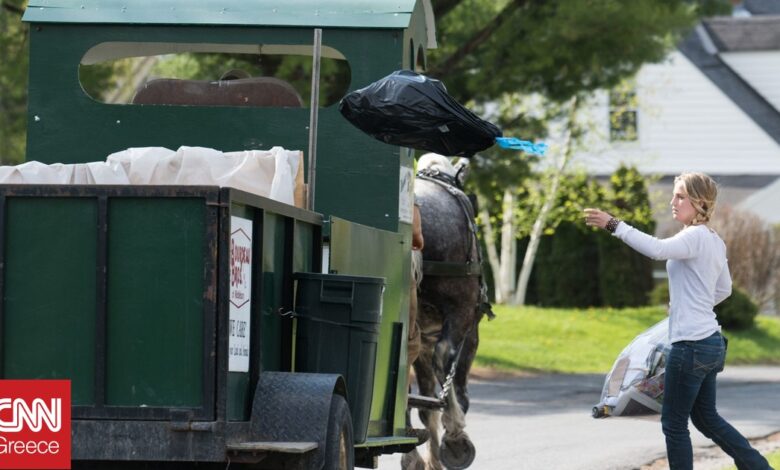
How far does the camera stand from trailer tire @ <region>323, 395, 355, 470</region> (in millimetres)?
5199

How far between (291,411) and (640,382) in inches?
129

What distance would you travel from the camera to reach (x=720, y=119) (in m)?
41.6

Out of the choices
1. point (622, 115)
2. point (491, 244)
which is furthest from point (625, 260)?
point (622, 115)

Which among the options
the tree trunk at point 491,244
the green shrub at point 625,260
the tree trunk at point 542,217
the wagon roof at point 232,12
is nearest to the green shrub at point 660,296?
the green shrub at point 625,260

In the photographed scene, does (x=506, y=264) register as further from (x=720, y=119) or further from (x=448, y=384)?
(x=448, y=384)

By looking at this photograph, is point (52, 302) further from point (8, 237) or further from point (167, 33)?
point (167, 33)

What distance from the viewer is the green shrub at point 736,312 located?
85.1 ft

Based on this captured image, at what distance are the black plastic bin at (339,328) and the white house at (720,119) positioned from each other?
3290cm

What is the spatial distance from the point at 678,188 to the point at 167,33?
103 inches

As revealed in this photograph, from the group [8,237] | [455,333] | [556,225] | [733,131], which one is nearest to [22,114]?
[455,333]

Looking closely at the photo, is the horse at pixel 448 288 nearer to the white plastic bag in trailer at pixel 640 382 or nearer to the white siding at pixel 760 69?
the white plastic bag in trailer at pixel 640 382

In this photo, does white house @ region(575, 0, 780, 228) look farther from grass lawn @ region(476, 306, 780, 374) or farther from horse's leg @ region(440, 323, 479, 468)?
horse's leg @ region(440, 323, 479, 468)

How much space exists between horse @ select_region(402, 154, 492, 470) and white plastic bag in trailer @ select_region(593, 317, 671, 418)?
1.90 m

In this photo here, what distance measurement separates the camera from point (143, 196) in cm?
499
